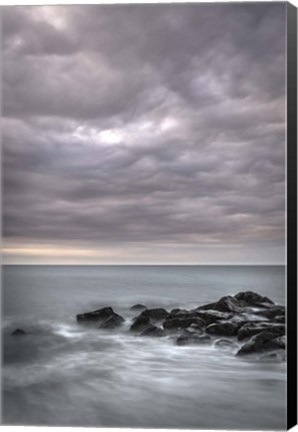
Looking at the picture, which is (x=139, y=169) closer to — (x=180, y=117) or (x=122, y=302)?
(x=180, y=117)

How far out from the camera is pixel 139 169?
3908mm

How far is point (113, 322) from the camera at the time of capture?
3879 mm

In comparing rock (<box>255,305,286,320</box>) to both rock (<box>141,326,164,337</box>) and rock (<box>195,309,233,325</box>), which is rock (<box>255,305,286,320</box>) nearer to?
rock (<box>195,309,233,325</box>)

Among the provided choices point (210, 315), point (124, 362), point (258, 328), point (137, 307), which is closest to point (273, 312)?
point (258, 328)

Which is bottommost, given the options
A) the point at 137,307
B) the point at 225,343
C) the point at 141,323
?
the point at 225,343

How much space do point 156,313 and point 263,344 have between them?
2.20 feet

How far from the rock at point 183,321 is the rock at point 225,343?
0.14 m

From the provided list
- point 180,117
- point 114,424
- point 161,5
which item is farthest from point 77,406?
point 161,5

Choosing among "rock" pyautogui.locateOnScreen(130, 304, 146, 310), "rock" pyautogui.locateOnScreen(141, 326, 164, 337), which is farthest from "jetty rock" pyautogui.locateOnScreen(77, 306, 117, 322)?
"rock" pyautogui.locateOnScreen(141, 326, 164, 337)

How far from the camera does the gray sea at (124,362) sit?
3.80 m

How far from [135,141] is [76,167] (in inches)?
15.9

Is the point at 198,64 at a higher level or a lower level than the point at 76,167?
higher

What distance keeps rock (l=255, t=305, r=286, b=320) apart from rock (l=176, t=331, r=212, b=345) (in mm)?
349

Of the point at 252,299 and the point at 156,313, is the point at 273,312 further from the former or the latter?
the point at 156,313
